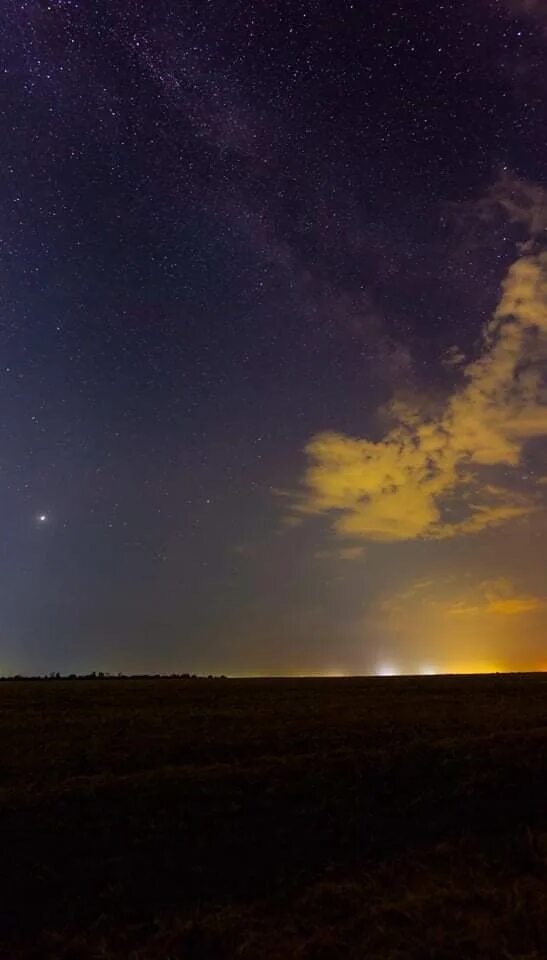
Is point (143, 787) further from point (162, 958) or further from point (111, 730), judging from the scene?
point (111, 730)

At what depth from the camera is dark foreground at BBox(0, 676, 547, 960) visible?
42.6ft

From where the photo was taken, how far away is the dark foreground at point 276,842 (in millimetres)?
12977

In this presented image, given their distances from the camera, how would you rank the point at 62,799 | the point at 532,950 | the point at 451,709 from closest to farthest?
1. the point at 532,950
2. the point at 62,799
3. the point at 451,709

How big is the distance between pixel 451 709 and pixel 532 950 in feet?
72.1

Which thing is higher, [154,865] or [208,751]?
[208,751]

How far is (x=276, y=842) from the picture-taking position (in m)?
16.7

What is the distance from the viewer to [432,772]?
2083cm

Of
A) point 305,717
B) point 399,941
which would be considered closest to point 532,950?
point 399,941

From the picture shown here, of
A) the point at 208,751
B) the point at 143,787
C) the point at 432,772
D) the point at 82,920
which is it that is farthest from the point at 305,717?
the point at 82,920

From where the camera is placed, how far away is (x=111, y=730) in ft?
91.4

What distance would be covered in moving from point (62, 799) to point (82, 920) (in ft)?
15.8

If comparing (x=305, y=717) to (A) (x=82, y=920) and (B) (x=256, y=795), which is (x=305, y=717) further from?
(A) (x=82, y=920)

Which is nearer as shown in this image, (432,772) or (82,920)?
(82,920)

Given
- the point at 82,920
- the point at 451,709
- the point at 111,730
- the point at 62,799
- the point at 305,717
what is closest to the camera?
the point at 82,920
